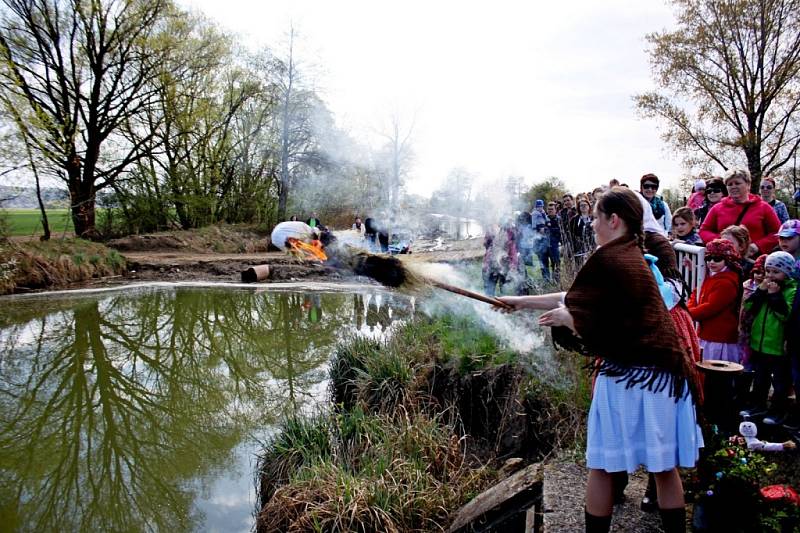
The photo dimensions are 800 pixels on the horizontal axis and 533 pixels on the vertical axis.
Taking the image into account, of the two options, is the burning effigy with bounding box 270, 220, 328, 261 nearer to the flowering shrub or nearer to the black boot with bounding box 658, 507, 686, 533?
the flowering shrub

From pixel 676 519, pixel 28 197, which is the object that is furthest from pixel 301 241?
pixel 676 519

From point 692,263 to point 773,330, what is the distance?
1.22 meters

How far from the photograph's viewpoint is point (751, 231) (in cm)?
528

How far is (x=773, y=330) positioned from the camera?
4074 millimetres

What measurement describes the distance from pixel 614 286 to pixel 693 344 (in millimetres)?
855

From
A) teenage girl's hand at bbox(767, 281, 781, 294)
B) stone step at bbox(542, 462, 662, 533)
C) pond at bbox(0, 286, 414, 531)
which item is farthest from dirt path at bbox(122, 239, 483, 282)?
stone step at bbox(542, 462, 662, 533)

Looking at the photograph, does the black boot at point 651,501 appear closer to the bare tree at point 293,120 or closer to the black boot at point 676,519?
the black boot at point 676,519

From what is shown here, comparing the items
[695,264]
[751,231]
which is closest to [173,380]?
[695,264]

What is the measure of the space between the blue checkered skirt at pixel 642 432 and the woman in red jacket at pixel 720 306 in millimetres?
1961

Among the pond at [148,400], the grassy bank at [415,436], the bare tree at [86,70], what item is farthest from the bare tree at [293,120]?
the grassy bank at [415,436]

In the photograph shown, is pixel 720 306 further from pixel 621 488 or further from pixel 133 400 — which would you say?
pixel 133 400

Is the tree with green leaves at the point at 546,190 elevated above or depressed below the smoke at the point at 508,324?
above

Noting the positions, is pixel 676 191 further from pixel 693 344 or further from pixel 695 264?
pixel 693 344

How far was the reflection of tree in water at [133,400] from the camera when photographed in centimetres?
483
